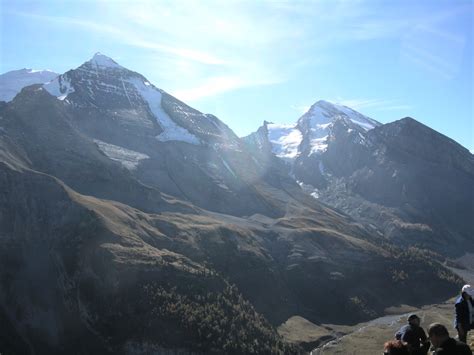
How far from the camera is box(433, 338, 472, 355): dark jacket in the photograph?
18.7 meters

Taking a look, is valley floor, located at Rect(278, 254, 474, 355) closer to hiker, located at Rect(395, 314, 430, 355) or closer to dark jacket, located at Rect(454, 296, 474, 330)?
dark jacket, located at Rect(454, 296, 474, 330)

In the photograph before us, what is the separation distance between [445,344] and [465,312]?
10962 mm

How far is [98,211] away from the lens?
186 m

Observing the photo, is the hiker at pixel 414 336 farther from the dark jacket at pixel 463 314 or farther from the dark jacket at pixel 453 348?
the dark jacket at pixel 453 348

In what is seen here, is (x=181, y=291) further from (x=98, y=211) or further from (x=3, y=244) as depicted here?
(x=3, y=244)

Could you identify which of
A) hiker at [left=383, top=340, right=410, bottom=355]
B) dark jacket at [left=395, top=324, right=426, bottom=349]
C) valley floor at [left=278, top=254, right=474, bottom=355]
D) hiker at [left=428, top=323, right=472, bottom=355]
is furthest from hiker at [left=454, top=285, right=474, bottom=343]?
valley floor at [left=278, top=254, right=474, bottom=355]

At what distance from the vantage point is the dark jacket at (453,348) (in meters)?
18.7

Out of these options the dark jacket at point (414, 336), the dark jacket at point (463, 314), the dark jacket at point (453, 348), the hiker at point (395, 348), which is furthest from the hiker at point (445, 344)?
the dark jacket at point (463, 314)

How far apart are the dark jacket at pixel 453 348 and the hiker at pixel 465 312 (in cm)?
1070

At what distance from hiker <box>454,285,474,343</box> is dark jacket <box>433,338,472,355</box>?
10.7 meters

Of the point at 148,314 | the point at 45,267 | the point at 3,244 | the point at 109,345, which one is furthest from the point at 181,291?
the point at 3,244

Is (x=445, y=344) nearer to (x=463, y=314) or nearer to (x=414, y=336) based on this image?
(x=414, y=336)

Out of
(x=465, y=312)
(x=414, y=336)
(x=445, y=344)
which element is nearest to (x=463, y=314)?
(x=465, y=312)

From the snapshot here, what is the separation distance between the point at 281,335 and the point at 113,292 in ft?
183
